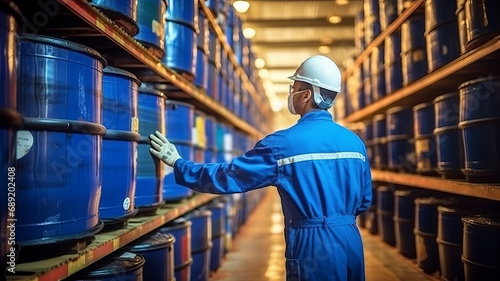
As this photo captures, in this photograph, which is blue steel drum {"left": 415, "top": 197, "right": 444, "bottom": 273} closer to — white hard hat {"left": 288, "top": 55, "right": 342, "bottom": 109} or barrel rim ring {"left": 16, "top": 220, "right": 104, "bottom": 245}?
white hard hat {"left": 288, "top": 55, "right": 342, "bottom": 109}

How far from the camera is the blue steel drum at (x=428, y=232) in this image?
429 cm

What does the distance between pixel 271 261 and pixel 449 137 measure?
Answer: 260 centimetres

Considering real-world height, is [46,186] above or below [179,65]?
below

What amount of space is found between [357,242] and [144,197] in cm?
128

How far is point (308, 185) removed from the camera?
2.29 metres

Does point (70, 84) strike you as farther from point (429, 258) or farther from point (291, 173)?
point (429, 258)

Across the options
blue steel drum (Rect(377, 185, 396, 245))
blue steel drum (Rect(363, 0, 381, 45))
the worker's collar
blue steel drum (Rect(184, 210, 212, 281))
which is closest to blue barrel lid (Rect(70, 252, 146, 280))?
the worker's collar

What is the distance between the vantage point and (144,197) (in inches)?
103

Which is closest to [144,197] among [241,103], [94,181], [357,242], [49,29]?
[94,181]

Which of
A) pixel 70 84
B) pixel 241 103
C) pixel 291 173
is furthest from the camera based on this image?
pixel 241 103


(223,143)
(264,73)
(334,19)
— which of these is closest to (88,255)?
(223,143)

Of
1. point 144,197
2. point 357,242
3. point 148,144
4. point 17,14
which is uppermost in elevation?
point 17,14

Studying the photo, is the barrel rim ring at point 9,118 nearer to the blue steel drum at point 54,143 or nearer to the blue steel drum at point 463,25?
the blue steel drum at point 54,143

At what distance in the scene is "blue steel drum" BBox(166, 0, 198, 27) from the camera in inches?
127
